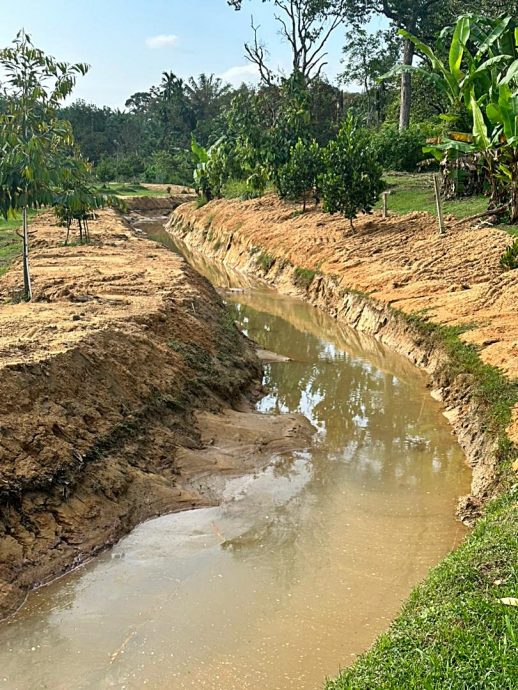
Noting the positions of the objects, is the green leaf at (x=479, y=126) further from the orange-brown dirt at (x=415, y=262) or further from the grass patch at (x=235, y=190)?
the grass patch at (x=235, y=190)

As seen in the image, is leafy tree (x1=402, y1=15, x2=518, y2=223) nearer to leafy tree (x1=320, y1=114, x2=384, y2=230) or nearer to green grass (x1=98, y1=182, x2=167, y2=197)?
leafy tree (x1=320, y1=114, x2=384, y2=230)

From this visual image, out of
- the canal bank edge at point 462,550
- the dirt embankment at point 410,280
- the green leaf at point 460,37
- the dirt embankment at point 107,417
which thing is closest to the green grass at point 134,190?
the dirt embankment at point 410,280

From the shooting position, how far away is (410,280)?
17.2 m

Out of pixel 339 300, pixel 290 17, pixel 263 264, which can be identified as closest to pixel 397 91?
pixel 290 17

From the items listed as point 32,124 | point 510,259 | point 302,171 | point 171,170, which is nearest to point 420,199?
point 302,171

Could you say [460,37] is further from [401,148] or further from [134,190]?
[134,190]

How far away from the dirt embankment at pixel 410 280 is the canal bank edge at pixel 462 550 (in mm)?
51

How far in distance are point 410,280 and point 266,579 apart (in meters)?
11.8

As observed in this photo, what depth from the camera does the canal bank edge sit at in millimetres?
4191

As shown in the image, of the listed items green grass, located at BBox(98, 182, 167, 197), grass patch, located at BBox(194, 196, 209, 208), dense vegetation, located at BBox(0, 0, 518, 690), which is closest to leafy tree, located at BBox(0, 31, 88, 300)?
dense vegetation, located at BBox(0, 0, 518, 690)

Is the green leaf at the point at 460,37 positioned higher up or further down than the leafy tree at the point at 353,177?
higher up

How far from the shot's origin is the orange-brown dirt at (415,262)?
13031 millimetres

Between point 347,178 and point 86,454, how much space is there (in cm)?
1647

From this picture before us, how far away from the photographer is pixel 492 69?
1747 centimetres
